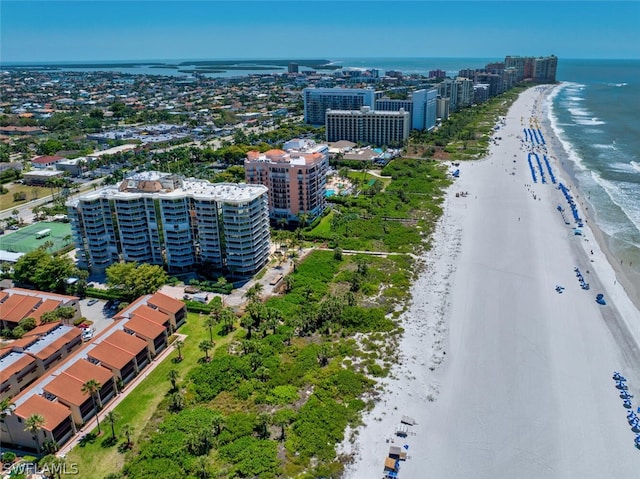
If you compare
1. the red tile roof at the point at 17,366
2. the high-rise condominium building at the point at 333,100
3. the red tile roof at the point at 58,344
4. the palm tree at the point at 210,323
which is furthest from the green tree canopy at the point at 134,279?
the high-rise condominium building at the point at 333,100

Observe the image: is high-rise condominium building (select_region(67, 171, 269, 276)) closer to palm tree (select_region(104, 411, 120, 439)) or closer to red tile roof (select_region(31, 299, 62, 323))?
red tile roof (select_region(31, 299, 62, 323))

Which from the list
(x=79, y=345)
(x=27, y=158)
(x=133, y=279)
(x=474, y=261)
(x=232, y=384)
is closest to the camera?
(x=232, y=384)

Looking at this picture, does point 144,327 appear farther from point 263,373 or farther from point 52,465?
point 52,465

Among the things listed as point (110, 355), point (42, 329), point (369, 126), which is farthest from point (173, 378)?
point (369, 126)

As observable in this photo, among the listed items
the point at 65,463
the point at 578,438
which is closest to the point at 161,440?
the point at 65,463

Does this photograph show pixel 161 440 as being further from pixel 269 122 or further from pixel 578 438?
pixel 269 122
